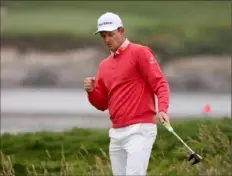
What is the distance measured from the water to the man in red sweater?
7613 mm

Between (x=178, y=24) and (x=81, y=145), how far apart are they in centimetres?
1041

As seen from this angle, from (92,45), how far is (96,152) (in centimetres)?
957

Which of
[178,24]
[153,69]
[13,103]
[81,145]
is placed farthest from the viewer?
[178,24]

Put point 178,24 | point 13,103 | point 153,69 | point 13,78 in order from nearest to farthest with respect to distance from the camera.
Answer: point 153,69
point 13,103
point 13,78
point 178,24

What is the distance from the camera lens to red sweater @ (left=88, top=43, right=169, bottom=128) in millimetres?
6758

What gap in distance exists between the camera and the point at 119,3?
2000cm

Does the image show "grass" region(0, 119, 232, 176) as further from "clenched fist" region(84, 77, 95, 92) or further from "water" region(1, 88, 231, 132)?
"water" region(1, 88, 231, 132)

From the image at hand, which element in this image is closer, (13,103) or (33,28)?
(13,103)

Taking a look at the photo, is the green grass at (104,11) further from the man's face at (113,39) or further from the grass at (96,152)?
the man's face at (113,39)

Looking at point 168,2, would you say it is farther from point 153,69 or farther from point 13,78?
point 153,69

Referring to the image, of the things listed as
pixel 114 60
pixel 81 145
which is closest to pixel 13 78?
pixel 81 145

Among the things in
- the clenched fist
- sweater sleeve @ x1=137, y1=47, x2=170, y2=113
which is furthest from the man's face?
the clenched fist

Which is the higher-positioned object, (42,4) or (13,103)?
A: (42,4)

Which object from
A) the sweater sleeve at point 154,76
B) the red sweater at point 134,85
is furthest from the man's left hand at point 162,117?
the red sweater at point 134,85
